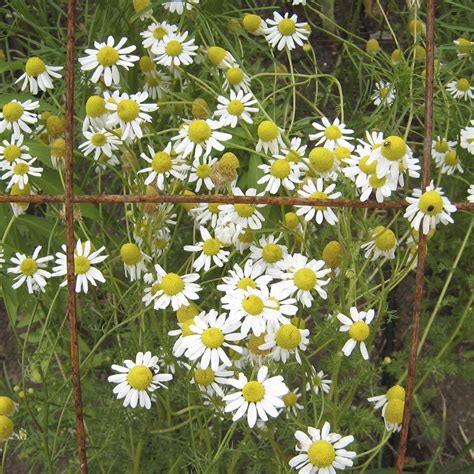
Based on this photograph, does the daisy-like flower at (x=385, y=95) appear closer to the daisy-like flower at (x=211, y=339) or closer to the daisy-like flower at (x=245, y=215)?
the daisy-like flower at (x=245, y=215)

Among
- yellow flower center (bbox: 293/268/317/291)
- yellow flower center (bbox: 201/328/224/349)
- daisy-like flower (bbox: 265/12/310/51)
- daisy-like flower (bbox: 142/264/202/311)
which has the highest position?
daisy-like flower (bbox: 265/12/310/51)

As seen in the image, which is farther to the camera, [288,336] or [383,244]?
[383,244]

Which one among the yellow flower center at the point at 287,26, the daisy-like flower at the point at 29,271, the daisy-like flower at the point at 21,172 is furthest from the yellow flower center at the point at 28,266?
the yellow flower center at the point at 287,26

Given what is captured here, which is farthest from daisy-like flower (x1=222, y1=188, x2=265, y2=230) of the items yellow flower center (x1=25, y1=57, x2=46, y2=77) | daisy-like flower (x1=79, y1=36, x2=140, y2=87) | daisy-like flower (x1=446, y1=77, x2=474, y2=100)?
daisy-like flower (x1=446, y1=77, x2=474, y2=100)

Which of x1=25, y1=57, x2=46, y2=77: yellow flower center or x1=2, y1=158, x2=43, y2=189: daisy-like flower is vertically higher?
x1=25, y1=57, x2=46, y2=77: yellow flower center

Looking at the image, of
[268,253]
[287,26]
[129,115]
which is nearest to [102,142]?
[129,115]

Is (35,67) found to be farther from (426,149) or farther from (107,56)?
(426,149)

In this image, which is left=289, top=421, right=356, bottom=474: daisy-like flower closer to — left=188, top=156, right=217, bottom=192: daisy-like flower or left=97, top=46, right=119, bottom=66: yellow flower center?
left=188, top=156, right=217, bottom=192: daisy-like flower
